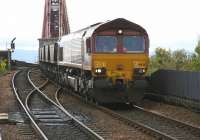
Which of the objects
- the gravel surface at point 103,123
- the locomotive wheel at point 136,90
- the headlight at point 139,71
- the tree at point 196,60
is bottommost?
the gravel surface at point 103,123

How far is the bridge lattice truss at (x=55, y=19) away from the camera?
10012cm

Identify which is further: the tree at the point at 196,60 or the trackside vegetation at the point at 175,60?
the trackside vegetation at the point at 175,60

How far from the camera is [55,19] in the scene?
333 feet

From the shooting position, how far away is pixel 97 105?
68.6 ft

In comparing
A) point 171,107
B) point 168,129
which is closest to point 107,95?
point 171,107

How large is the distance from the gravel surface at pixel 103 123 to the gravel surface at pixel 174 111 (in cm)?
205

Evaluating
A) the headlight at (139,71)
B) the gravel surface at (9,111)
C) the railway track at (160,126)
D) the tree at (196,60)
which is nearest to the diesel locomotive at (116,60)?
the headlight at (139,71)

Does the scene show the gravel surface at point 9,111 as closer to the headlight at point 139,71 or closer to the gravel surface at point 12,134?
the gravel surface at point 12,134

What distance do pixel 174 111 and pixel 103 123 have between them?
3814 mm

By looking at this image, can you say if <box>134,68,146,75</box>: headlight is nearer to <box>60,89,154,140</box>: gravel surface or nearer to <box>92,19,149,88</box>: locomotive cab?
<box>92,19,149,88</box>: locomotive cab

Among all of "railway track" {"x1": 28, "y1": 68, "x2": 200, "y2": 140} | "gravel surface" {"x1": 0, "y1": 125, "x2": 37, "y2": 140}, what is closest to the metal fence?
"railway track" {"x1": 28, "y1": 68, "x2": 200, "y2": 140}

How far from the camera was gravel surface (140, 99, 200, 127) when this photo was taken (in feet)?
55.0

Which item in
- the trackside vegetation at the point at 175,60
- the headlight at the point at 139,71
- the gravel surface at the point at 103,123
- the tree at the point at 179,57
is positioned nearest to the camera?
the gravel surface at the point at 103,123

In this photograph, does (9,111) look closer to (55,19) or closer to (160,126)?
(160,126)
